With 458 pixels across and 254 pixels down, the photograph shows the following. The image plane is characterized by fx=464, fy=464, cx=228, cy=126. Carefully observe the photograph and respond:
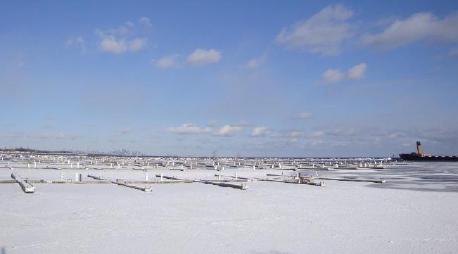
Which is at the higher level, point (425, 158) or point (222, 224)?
point (425, 158)

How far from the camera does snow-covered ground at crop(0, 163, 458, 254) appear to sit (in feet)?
35.8

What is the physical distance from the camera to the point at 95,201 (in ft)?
64.3

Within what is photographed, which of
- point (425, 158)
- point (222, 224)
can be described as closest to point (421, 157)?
point (425, 158)

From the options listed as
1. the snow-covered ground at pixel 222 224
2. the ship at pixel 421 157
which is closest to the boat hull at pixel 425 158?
the ship at pixel 421 157

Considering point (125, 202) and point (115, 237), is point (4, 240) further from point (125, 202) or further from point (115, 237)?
point (125, 202)

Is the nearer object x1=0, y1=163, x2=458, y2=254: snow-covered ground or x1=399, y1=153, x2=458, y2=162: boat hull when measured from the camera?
x1=0, y1=163, x2=458, y2=254: snow-covered ground

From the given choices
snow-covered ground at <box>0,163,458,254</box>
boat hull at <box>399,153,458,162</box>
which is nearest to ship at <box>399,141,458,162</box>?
boat hull at <box>399,153,458,162</box>

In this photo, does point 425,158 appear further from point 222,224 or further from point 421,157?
point 222,224

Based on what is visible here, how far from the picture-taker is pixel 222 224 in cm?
1403

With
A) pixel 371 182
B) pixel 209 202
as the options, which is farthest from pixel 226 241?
pixel 371 182

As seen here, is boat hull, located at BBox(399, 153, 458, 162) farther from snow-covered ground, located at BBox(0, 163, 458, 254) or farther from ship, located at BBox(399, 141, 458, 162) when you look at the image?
snow-covered ground, located at BBox(0, 163, 458, 254)

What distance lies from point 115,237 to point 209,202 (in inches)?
343

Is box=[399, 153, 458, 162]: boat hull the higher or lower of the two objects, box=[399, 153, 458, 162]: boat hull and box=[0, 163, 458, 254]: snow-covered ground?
the higher

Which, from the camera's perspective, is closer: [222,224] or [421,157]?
[222,224]
